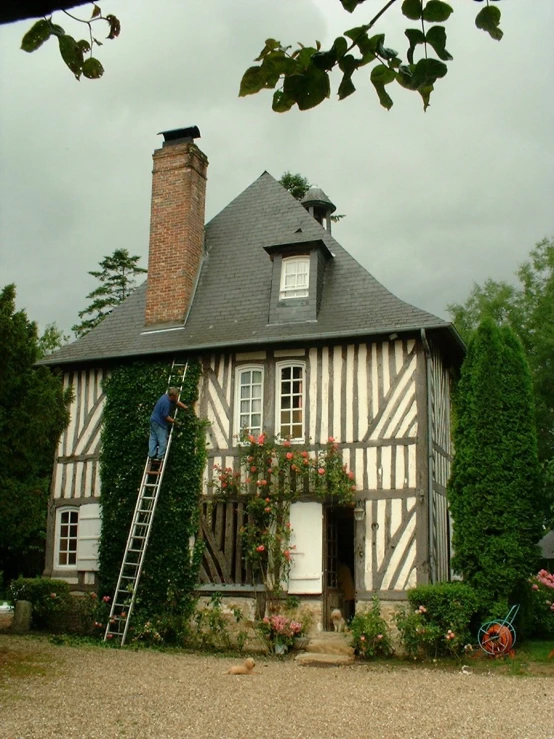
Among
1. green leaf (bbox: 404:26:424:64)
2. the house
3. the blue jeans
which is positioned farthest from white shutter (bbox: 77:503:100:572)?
green leaf (bbox: 404:26:424:64)

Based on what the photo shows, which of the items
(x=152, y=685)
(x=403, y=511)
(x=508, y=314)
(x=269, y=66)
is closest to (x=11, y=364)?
(x=152, y=685)

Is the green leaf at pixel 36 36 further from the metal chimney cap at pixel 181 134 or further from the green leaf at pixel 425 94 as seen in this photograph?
the metal chimney cap at pixel 181 134

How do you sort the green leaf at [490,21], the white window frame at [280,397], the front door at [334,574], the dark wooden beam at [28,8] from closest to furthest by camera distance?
the dark wooden beam at [28,8]
the green leaf at [490,21]
the front door at [334,574]
the white window frame at [280,397]

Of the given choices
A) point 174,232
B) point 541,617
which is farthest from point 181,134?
point 541,617

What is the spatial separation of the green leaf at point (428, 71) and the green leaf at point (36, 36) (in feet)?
3.32

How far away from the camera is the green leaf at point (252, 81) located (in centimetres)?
248

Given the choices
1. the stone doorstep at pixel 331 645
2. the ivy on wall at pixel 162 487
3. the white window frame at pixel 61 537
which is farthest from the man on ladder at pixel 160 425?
the stone doorstep at pixel 331 645

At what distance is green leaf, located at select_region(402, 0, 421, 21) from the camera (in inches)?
94.1

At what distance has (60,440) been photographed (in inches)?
569

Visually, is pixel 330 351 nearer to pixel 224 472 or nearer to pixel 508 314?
pixel 224 472

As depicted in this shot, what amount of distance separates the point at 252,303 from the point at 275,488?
10.7 feet

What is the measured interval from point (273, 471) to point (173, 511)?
1702 mm

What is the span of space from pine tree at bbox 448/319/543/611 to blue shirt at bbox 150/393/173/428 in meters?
4.30

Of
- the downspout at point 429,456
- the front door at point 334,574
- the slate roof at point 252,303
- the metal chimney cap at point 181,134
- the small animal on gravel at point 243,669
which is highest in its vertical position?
the metal chimney cap at point 181,134
